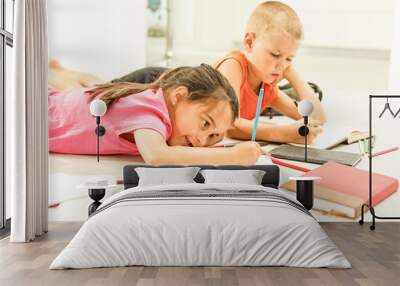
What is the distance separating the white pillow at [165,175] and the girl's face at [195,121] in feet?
1.52

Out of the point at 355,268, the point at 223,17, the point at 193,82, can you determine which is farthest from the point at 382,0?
the point at 355,268

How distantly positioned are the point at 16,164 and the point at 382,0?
467 centimetres

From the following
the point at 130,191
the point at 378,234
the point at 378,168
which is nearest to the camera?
the point at 130,191

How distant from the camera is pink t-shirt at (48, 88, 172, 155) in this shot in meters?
6.44

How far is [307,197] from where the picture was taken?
6.15 m

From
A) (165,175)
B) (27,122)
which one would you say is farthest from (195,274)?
(27,122)

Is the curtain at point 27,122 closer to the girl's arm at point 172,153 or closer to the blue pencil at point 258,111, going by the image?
the girl's arm at point 172,153

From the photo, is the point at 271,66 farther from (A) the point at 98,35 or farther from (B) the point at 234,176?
(A) the point at 98,35

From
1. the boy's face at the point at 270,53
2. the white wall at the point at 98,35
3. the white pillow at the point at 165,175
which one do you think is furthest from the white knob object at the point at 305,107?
the white wall at the point at 98,35

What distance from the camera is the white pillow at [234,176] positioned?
19.4ft

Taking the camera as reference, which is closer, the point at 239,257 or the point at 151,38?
the point at 239,257

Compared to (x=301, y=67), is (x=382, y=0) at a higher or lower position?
higher

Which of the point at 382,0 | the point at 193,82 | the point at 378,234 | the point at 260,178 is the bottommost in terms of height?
the point at 378,234

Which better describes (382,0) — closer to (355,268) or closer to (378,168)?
(378,168)
